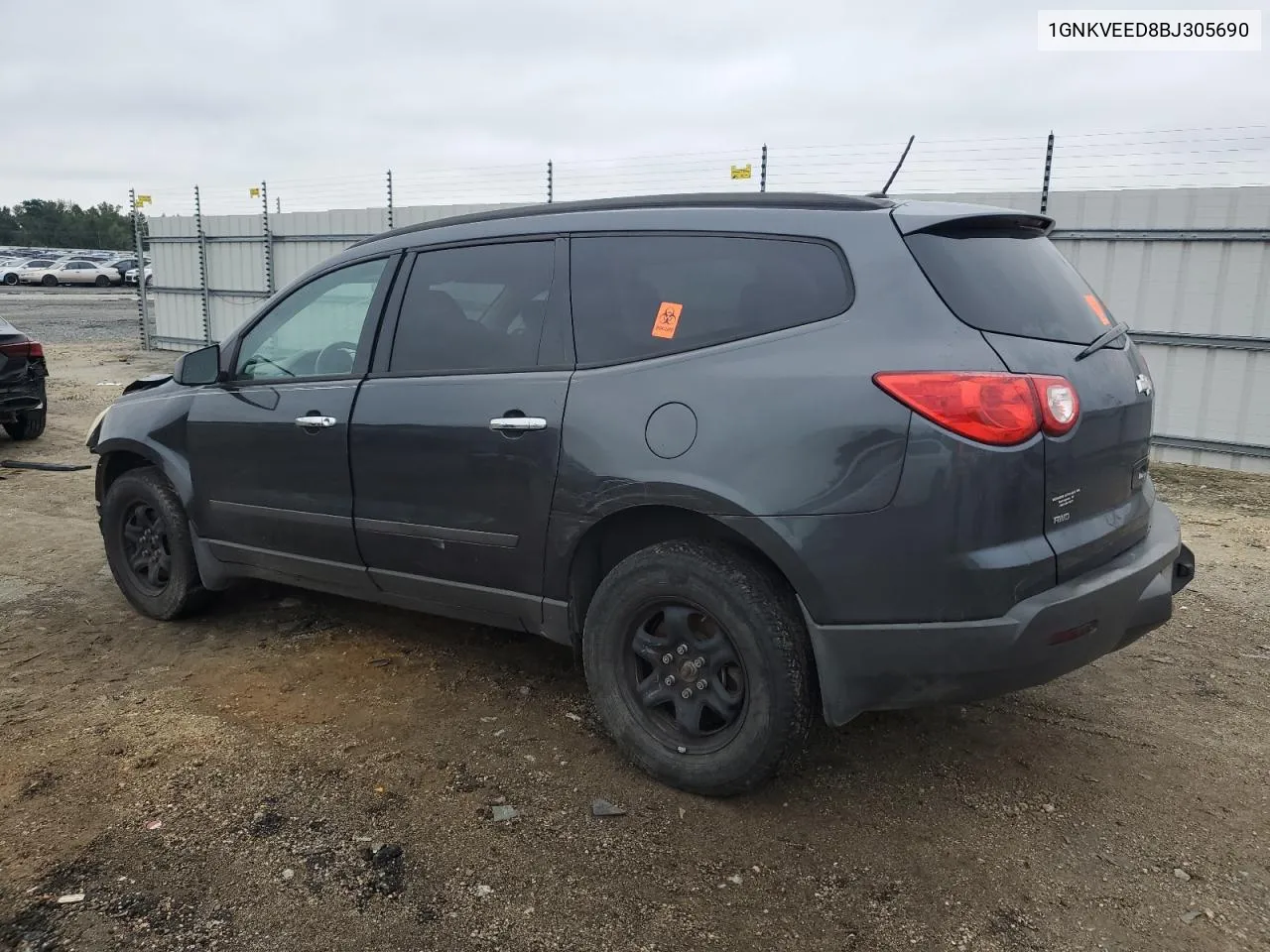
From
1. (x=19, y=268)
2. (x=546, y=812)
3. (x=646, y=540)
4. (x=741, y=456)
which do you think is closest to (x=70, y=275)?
(x=19, y=268)

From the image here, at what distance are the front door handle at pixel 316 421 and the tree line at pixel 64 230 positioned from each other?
79354 millimetres

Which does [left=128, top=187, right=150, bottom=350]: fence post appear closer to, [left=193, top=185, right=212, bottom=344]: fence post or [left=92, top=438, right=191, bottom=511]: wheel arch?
[left=193, top=185, right=212, bottom=344]: fence post

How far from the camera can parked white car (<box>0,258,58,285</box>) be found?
43500 mm

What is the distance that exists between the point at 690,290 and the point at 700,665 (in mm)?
1197

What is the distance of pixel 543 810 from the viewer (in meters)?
3.05

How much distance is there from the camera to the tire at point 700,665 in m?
2.85

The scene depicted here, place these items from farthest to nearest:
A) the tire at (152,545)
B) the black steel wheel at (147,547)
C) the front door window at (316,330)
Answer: the black steel wheel at (147,547)
the tire at (152,545)
the front door window at (316,330)

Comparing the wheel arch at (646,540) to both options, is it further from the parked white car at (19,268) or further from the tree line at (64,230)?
the tree line at (64,230)

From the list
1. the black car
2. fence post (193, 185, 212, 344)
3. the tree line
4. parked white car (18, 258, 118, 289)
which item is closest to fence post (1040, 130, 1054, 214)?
the black car

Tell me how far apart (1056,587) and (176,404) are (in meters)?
3.84

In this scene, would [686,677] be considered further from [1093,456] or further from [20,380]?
[20,380]

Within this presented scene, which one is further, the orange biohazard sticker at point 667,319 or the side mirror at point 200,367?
the side mirror at point 200,367

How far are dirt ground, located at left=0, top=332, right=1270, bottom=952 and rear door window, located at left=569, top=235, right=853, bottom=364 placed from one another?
147 centimetres

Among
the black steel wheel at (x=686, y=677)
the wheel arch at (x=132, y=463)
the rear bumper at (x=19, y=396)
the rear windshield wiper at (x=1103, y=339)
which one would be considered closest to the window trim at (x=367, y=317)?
the wheel arch at (x=132, y=463)
